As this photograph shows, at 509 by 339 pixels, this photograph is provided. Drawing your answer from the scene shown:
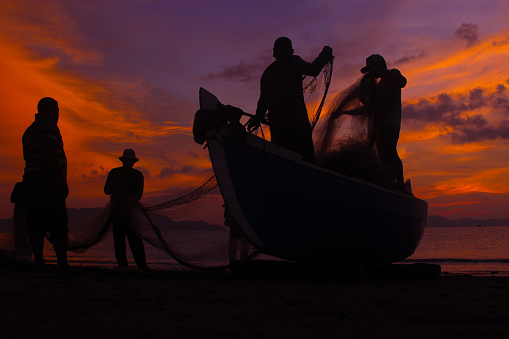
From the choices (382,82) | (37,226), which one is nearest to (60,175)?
(37,226)

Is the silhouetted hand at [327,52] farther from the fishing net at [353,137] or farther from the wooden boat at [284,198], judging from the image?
the fishing net at [353,137]

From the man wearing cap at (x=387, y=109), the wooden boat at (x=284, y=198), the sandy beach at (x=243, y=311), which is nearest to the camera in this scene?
the sandy beach at (x=243, y=311)

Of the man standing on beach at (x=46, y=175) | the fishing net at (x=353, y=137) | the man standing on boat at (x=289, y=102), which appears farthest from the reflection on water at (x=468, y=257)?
the man standing on beach at (x=46, y=175)

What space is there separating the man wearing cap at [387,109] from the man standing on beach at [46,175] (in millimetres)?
5030

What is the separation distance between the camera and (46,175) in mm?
6695

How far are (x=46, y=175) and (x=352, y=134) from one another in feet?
15.9

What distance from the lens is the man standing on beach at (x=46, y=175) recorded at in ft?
21.6

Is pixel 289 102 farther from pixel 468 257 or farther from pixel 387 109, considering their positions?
pixel 468 257

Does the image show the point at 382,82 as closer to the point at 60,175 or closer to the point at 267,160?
the point at 267,160

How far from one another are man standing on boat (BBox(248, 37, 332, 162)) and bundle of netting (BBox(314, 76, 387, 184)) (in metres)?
1.10

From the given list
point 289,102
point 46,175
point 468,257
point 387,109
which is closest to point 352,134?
point 387,109

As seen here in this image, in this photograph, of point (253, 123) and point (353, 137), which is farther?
point (353, 137)

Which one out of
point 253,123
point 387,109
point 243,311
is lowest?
point 243,311

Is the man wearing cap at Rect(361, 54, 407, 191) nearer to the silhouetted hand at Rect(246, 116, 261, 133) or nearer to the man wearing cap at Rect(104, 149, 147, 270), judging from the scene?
the silhouetted hand at Rect(246, 116, 261, 133)
